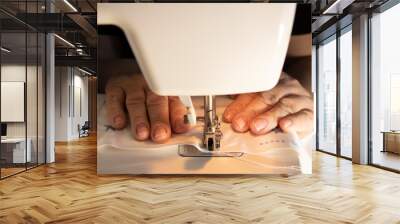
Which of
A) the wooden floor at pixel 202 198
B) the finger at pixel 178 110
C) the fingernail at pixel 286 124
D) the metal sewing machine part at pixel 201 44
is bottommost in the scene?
the wooden floor at pixel 202 198

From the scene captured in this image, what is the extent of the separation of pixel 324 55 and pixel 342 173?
275 cm

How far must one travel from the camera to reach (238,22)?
579 mm

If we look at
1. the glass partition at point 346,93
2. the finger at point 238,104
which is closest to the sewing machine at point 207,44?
the finger at point 238,104

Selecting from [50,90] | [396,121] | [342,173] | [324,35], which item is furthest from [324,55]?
[50,90]

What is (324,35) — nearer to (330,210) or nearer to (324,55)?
(324,55)

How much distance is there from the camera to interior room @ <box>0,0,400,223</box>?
212cm

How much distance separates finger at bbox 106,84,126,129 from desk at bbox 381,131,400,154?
2.96 meters

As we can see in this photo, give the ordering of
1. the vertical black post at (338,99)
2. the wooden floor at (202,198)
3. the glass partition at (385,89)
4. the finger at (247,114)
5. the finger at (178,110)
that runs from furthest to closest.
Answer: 1. the vertical black post at (338,99)
2. the glass partition at (385,89)
3. the wooden floor at (202,198)
4. the finger at (247,114)
5. the finger at (178,110)

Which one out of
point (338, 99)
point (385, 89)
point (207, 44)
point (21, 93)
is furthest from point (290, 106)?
point (21, 93)

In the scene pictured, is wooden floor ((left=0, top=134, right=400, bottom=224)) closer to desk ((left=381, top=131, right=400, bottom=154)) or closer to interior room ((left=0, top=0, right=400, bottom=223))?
interior room ((left=0, top=0, right=400, bottom=223))

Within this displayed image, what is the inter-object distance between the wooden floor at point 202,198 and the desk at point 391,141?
0.56 m

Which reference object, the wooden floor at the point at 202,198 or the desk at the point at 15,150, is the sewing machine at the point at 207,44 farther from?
the desk at the point at 15,150

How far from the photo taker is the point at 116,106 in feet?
8.96

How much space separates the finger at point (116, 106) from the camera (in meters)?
2.72
